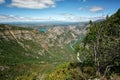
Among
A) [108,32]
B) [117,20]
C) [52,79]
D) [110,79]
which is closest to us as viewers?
[110,79]

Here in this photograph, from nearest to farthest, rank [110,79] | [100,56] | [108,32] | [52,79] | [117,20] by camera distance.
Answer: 1. [110,79]
2. [100,56]
3. [52,79]
4. [108,32]
5. [117,20]

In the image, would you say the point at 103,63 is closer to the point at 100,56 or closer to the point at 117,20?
the point at 100,56

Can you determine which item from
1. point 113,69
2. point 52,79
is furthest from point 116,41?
point 52,79

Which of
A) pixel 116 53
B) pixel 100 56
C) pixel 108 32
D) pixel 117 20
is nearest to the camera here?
pixel 116 53

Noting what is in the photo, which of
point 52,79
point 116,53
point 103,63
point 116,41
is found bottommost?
point 52,79

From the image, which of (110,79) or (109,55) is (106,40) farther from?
(110,79)

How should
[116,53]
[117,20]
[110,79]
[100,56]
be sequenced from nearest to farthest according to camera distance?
[116,53]
[110,79]
[100,56]
[117,20]

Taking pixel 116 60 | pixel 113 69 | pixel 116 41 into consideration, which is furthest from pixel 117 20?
pixel 116 41

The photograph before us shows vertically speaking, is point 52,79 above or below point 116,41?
below

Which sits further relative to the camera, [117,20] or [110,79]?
[117,20]
